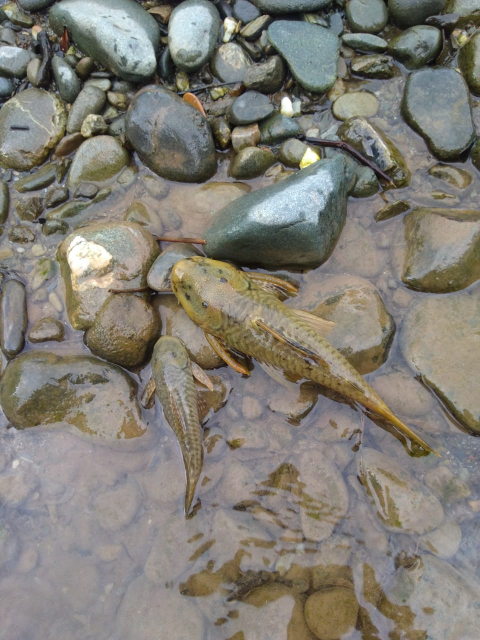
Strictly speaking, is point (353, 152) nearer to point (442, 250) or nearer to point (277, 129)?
point (277, 129)

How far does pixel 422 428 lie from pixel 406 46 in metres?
3.94

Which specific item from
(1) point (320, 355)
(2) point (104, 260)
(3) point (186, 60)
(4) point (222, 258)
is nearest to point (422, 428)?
(1) point (320, 355)

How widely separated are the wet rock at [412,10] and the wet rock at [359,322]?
2943mm

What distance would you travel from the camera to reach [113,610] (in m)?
4.05

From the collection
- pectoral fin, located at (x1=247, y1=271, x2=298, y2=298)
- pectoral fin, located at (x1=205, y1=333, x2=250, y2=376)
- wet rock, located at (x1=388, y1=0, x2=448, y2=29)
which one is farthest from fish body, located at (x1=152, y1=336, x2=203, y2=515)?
wet rock, located at (x1=388, y1=0, x2=448, y2=29)

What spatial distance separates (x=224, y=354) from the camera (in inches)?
172

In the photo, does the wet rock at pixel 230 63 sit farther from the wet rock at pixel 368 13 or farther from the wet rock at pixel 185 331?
the wet rock at pixel 185 331

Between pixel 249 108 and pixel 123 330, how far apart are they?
8.79ft

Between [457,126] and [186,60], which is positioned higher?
[186,60]

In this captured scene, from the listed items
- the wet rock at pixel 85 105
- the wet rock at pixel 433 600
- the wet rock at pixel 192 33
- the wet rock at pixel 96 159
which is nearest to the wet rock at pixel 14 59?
the wet rock at pixel 85 105

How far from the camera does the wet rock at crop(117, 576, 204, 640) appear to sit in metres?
3.89

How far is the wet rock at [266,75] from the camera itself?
15.5 feet

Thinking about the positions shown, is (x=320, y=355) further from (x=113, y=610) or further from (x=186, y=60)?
(x=186, y=60)

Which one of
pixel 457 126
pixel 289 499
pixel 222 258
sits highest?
pixel 457 126
